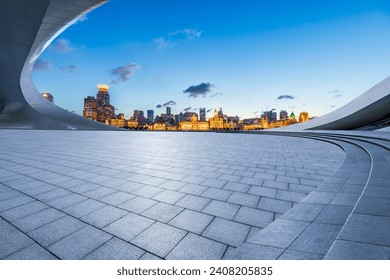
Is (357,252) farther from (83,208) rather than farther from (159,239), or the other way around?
(83,208)

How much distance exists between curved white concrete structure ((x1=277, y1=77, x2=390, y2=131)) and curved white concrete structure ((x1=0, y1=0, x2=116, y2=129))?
25.8 metres

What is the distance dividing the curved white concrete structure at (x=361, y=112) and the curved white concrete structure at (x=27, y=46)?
25.8 meters

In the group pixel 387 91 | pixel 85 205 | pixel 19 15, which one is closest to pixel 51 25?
pixel 19 15

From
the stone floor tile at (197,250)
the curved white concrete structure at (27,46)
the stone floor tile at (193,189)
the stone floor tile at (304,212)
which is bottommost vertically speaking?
the stone floor tile at (197,250)

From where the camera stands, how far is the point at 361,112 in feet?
73.4

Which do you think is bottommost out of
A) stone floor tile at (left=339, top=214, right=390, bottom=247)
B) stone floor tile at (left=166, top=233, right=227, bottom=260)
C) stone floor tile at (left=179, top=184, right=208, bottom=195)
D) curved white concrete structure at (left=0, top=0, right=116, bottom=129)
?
stone floor tile at (left=166, top=233, right=227, bottom=260)

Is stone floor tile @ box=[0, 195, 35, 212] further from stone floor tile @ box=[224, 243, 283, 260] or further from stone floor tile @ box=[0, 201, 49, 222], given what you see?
stone floor tile @ box=[224, 243, 283, 260]

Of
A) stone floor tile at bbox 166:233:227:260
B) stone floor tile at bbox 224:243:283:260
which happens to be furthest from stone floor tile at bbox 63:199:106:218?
stone floor tile at bbox 224:243:283:260

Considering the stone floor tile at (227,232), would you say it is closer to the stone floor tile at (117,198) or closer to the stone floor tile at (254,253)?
the stone floor tile at (254,253)

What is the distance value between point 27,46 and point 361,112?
113 feet

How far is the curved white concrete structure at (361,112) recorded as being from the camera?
19500 mm

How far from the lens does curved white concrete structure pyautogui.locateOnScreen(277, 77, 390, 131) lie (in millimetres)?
19500

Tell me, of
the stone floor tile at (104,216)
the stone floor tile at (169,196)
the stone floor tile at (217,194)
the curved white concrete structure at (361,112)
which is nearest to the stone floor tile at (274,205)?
the stone floor tile at (217,194)

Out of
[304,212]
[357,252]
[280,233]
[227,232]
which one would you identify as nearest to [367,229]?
[357,252]
